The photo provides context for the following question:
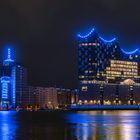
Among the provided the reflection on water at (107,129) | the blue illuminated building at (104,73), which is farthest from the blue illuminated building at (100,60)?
the reflection on water at (107,129)

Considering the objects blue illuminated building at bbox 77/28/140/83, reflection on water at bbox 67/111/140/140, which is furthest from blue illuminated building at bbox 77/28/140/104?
reflection on water at bbox 67/111/140/140

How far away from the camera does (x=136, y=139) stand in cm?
3959

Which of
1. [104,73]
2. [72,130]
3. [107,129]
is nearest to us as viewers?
[72,130]

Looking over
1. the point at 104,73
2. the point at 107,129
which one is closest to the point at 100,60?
the point at 104,73

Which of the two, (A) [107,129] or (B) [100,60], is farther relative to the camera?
(B) [100,60]

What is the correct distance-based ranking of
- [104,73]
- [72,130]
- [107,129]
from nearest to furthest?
[72,130], [107,129], [104,73]

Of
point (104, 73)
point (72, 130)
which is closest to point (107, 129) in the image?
point (72, 130)

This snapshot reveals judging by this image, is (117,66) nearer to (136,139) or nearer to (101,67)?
(101,67)

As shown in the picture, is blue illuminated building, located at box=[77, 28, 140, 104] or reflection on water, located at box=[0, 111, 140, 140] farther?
blue illuminated building, located at box=[77, 28, 140, 104]

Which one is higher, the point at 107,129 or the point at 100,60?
the point at 100,60

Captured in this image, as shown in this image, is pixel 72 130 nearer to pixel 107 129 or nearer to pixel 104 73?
pixel 107 129

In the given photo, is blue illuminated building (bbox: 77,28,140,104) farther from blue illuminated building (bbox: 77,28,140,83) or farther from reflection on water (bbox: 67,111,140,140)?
reflection on water (bbox: 67,111,140,140)

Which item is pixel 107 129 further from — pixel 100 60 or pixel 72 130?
pixel 100 60

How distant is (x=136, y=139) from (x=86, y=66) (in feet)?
490
